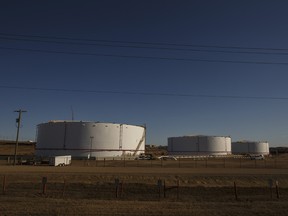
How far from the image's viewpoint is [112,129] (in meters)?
84.2

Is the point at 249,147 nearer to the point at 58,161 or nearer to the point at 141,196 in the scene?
the point at 58,161

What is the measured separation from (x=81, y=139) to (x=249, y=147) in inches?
3753

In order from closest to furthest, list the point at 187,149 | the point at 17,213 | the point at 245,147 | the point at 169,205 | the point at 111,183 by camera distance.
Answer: the point at 17,213 < the point at 169,205 < the point at 111,183 < the point at 187,149 < the point at 245,147

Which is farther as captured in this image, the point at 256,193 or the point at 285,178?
the point at 285,178

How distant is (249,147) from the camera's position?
480 ft

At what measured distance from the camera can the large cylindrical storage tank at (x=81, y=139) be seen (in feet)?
262

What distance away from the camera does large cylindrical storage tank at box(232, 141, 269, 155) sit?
145125 mm

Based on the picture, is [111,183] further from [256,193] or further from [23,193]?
[256,193]

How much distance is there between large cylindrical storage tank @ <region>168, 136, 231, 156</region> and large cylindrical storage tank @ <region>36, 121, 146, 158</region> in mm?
39163

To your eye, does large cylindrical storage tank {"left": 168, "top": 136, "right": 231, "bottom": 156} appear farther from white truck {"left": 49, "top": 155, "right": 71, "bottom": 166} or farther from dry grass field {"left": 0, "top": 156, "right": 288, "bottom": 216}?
dry grass field {"left": 0, "top": 156, "right": 288, "bottom": 216}

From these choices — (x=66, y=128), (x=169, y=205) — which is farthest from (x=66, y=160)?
(x=169, y=205)

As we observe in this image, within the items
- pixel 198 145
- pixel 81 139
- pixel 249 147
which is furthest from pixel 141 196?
pixel 249 147

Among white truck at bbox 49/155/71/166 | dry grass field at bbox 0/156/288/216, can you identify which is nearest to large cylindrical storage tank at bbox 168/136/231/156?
white truck at bbox 49/155/71/166

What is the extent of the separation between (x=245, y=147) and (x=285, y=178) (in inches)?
4548
